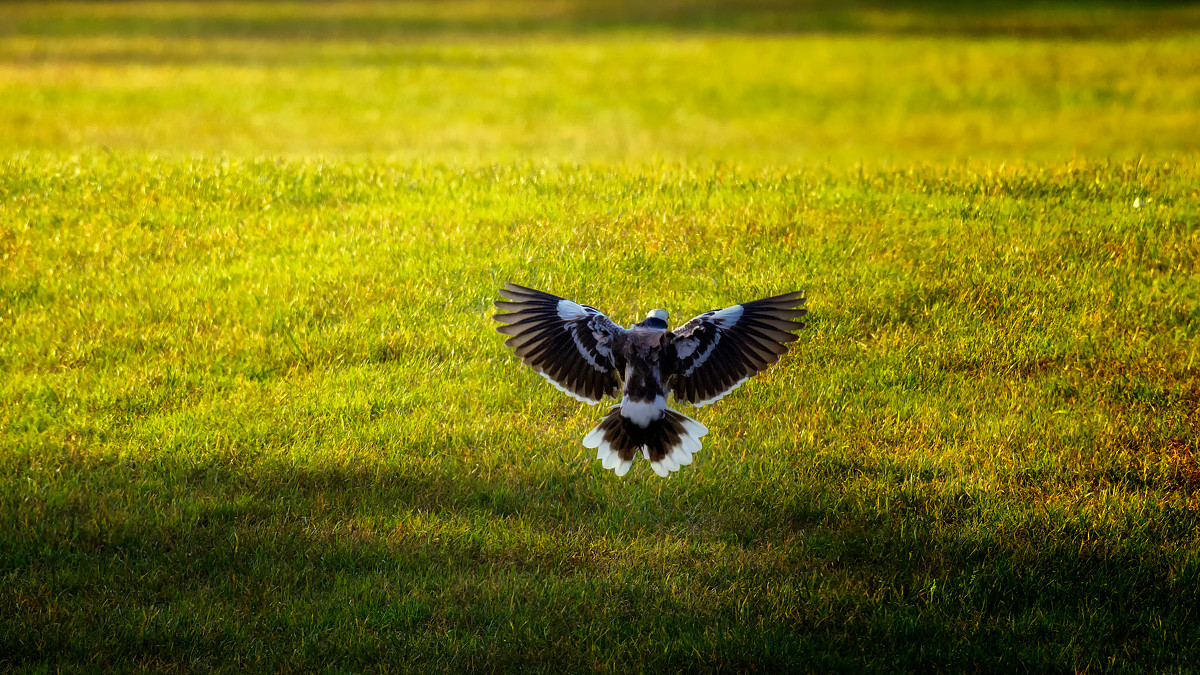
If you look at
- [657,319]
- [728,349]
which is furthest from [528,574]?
[728,349]

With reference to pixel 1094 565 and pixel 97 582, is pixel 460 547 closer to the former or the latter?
pixel 97 582

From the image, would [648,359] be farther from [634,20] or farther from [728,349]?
[634,20]

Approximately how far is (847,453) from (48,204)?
9401 mm

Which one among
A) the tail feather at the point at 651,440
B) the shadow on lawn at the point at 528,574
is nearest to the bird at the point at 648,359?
the tail feather at the point at 651,440

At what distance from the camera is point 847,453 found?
755 cm

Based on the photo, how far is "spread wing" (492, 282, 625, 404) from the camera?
266 inches

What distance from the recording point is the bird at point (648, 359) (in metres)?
6.52

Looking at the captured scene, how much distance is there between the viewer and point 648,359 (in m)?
6.52

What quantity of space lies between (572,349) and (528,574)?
150cm

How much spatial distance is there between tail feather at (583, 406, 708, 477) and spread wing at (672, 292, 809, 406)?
0.33 metres

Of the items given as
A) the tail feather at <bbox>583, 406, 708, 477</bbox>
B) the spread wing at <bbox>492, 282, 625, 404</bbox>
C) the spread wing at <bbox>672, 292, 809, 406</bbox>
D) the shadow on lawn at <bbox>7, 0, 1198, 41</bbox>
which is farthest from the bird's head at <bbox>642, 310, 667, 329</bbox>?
the shadow on lawn at <bbox>7, 0, 1198, 41</bbox>

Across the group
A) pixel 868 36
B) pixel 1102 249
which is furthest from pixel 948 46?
pixel 1102 249

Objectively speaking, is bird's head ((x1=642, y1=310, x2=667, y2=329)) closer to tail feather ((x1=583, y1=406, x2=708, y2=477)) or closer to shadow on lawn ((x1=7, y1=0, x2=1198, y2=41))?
tail feather ((x1=583, y1=406, x2=708, y2=477))

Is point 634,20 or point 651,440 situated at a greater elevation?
point 634,20
